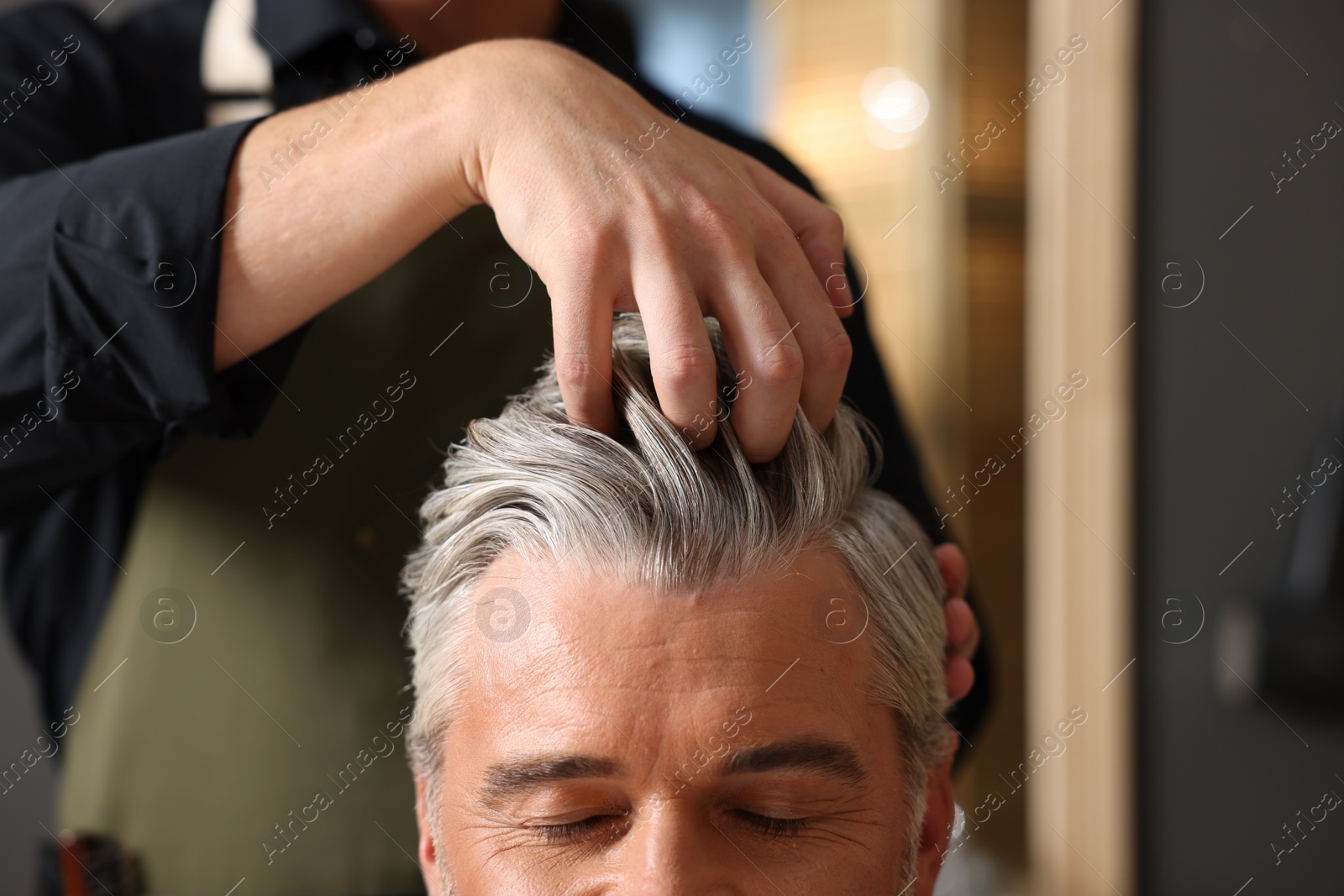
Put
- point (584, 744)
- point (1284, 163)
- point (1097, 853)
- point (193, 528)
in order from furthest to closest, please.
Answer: point (1097, 853)
point (1284, 163)
point (193, 528)
point (584, 744)

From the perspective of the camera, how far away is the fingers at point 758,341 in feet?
2.06

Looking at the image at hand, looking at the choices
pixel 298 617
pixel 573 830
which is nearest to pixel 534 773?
pixel 573 830

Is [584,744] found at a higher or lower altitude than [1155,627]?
→ higher

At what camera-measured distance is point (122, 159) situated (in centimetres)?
74

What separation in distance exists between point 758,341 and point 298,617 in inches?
23.6

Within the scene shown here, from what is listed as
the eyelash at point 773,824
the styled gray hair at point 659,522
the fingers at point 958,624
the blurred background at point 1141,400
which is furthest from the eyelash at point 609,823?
the blurred background at point 1141,400

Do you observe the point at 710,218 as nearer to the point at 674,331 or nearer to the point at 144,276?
the point at 674,331

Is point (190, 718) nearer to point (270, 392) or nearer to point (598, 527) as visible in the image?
point (270, 392)

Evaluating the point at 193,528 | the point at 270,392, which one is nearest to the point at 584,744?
the point at 270,392

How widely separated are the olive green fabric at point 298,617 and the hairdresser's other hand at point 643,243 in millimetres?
267

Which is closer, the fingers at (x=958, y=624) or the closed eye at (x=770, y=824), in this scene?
the closed eye at (x=770, y=824)

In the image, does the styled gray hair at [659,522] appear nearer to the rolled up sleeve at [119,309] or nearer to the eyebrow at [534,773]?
the eyebrow at [534,773]

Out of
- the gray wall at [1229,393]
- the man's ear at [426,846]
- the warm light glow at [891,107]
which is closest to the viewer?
the man's ear at [426,846]

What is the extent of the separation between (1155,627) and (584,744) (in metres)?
1.78
